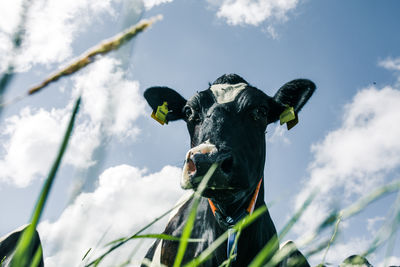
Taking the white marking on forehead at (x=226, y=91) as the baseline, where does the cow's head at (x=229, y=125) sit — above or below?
below

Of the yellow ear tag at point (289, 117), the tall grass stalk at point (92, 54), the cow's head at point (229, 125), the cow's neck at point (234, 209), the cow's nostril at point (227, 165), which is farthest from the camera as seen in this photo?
the yellow ear tag at point (289, 117)

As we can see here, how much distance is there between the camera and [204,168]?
240cm

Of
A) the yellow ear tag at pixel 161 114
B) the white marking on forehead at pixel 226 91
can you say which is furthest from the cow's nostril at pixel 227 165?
the yellow ear tag at pixel 161 114

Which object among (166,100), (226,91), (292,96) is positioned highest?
(166,100)

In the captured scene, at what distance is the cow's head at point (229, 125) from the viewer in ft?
8.25

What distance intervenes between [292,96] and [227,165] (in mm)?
2023

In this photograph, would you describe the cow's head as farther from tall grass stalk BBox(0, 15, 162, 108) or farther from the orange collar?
tall grass stalk BBox(0, 15, 162, 108)

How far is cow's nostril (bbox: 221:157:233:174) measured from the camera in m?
2.63

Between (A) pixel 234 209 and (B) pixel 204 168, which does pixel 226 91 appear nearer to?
(A) pixel 234 209

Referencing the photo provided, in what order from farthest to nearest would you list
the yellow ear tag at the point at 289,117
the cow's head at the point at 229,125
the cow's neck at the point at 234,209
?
1. the yellow ear tag at the point at 289,117
2. the cow's neck at the point at 234,209
3. the cow's head at the point at 229,125

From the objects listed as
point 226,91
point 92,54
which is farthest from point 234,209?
point 92,54

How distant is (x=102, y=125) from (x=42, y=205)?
105 mm

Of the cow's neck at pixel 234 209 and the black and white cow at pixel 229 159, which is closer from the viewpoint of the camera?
the black and white cow at pixel 229 159

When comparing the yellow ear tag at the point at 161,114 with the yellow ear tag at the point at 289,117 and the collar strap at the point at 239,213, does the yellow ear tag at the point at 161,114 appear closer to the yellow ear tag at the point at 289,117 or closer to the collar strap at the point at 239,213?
the yellow ear tag at the point at 289,117
